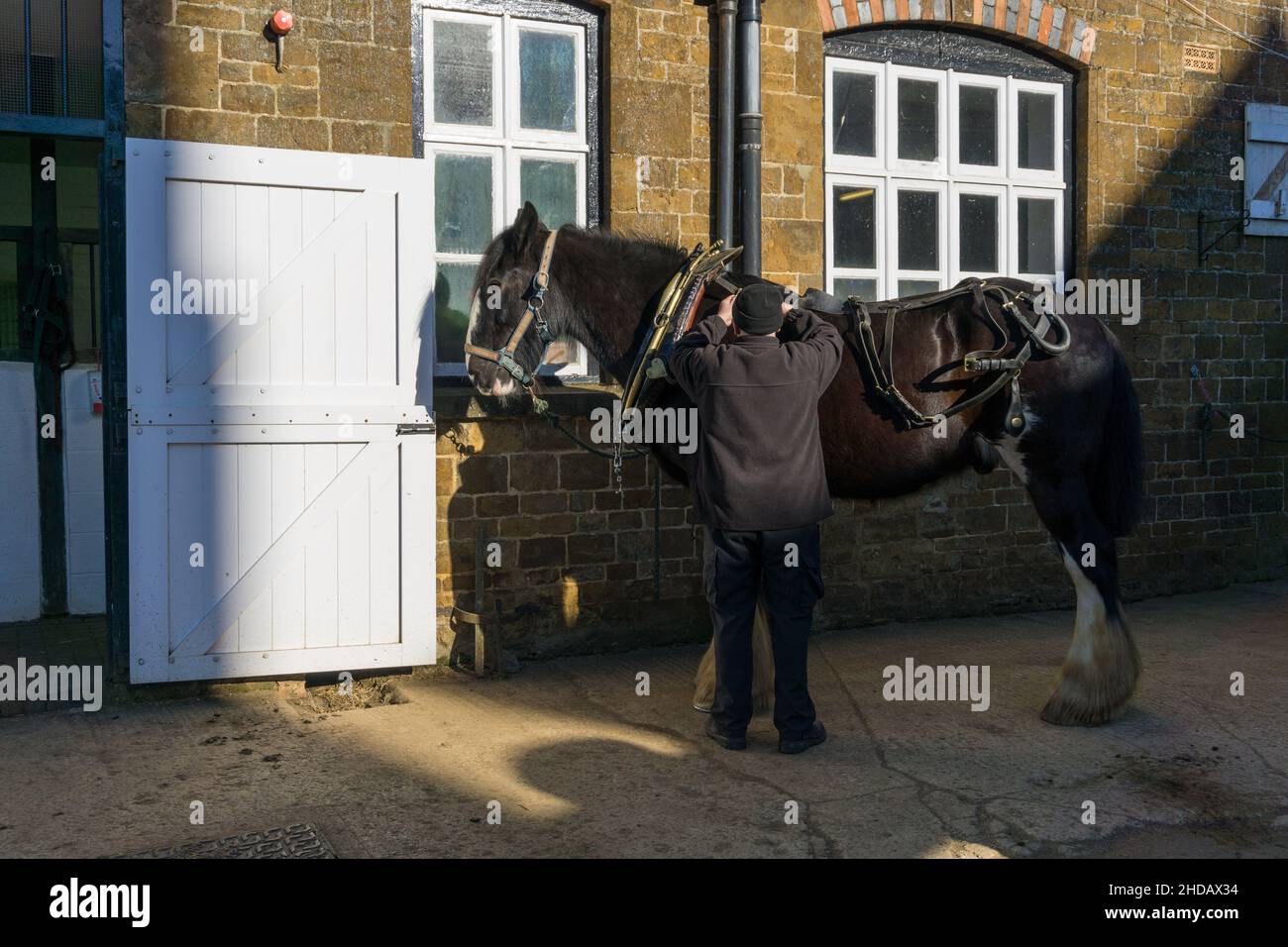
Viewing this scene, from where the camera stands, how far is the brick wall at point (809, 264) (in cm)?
612

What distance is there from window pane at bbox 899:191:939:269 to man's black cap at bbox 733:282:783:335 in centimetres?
316

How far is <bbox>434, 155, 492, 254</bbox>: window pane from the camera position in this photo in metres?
6.62

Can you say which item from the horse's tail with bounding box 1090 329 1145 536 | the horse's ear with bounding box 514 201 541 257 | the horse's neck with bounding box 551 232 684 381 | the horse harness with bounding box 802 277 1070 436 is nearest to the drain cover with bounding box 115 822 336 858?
the horse's neck with bounding box 551 232 684 381

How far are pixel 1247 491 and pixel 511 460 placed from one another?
5579 millimetres

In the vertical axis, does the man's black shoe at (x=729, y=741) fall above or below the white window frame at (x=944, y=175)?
below

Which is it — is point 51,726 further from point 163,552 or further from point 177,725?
point 163,552

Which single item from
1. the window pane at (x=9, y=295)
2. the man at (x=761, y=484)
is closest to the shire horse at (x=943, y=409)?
the man at (x=761, y=484)

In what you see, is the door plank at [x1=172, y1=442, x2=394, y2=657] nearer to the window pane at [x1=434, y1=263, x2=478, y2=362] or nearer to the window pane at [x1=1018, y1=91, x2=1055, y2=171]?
the window pane at [x1=434, y1=263, x2=478, y2=362]

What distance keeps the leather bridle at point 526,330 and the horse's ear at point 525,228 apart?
0.27 feet

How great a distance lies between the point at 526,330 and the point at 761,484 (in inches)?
55.2

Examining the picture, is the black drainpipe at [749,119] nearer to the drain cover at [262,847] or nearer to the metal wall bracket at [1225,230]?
the metal wall bracket at [1225,230]

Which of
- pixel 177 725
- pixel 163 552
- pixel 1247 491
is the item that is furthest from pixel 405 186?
pixel 1247 491

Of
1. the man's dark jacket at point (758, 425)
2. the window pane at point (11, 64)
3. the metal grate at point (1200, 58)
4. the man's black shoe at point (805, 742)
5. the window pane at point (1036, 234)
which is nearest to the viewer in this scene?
the man's dark jacket at point (758, 425)

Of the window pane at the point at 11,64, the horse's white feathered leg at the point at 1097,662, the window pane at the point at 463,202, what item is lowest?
the horse's white feathered leg at the point at 1097,662
